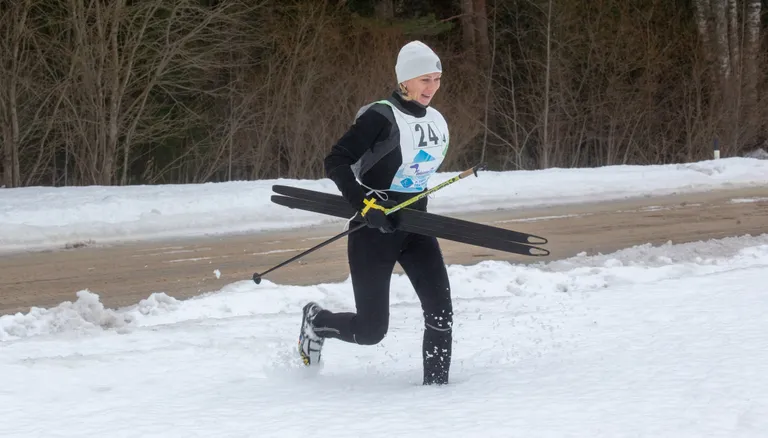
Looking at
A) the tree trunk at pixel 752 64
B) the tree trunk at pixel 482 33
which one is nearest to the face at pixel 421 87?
the tree trunk at pixel 482 33

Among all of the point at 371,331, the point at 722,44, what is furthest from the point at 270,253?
the point at 722,44

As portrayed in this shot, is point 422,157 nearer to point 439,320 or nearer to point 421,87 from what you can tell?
point 421,87

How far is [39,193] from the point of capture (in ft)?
46.3

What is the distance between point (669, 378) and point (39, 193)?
11.0 meters

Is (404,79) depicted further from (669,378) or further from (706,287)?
(706,287)

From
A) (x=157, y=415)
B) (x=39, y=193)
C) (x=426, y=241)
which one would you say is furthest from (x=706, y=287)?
(x=39, y=193)

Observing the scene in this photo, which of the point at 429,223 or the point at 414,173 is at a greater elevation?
the point at 414,173

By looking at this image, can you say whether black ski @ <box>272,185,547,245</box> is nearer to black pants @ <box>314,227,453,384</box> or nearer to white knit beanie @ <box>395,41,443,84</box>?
black pants @ <box>314,227,453,384</box>

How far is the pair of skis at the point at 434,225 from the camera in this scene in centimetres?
493

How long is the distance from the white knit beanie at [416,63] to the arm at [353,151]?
10.2 inches

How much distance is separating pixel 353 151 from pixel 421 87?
1.54ft

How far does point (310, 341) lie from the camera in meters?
5.48

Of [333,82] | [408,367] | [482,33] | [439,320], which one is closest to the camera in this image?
[439,320]

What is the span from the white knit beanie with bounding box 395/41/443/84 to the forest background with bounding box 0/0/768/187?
520 inches
